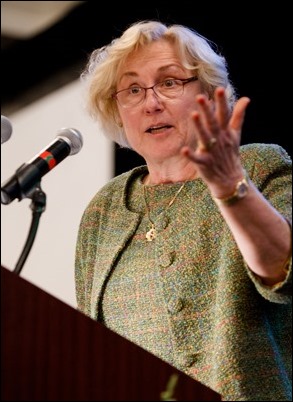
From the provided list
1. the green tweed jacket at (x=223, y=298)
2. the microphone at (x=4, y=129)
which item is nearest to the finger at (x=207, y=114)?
the green tweed jacket at (x=223, y=298)

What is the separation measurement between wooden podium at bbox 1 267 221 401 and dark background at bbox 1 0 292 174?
181cm

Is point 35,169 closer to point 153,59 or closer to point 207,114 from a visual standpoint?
point 207,114

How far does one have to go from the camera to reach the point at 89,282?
7.38ft

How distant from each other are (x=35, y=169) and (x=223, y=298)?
0.43 meters

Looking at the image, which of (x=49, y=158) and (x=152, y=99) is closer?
(x=49, y=158)

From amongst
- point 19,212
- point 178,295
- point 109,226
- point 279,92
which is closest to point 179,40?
point 109,226

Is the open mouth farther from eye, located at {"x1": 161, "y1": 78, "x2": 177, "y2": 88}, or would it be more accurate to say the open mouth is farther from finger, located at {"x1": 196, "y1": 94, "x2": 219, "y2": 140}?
finger, located at {"x1": 196, "y1": 94, "x2": 219, "y2": 140}

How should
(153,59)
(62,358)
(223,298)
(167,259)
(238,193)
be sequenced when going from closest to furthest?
(62,358)
(238,193)
(223,298)
(167,259)
(153,59)

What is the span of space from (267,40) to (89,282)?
4.43ft

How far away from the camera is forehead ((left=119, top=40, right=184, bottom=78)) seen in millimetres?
2207

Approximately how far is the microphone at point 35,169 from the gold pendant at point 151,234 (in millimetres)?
307

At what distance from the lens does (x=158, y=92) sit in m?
2.19

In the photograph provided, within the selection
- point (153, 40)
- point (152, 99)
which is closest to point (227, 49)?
point (153, 40)

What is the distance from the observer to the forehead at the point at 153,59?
2.21 meters
